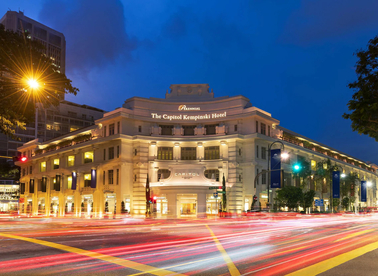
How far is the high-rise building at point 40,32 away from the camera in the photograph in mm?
149250

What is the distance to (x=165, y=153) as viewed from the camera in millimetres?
62469

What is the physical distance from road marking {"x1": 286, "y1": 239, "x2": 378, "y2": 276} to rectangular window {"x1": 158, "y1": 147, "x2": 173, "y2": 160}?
1818 inches

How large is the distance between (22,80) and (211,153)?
138 ft

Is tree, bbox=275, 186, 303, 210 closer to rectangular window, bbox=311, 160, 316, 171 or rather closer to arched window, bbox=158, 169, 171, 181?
arched window, bbox=158, 169, 171, 181

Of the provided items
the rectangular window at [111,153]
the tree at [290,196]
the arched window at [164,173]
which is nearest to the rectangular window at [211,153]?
the arched window at [164,173]

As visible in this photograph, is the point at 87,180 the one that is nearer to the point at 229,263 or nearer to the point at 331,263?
the point at 229,263

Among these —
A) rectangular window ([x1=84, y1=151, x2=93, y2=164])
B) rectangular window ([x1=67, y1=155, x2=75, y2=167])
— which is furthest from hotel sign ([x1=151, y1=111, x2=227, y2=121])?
rectangular window ([x1=67, y1=155, x2=75, y2=167])

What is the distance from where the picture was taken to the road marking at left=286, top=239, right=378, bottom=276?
1167 centimetres

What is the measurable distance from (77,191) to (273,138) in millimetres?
36611

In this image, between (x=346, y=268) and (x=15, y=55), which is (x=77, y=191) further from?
(x=346, y=268)

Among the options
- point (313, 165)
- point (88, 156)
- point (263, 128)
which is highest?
point (263, 128)

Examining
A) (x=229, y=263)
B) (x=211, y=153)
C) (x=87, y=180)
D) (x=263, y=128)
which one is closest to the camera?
(x=229, y=263)

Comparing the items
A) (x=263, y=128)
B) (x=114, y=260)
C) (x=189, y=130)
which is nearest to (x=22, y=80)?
(x=114, y=260)

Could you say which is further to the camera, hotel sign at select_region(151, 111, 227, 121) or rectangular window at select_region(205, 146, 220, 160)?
hotel sign at select_region(151, 111, 227, 121)
